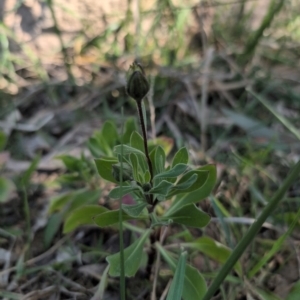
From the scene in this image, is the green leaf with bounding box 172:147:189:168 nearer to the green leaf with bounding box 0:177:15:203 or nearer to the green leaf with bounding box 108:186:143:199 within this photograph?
the green leaf with bounding box 108:186:143:199

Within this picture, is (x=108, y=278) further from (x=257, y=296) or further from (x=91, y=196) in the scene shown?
(x=257, y=296)

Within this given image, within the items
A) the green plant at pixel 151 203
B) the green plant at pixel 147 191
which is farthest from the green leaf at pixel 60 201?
the green plant at pixel 147 191

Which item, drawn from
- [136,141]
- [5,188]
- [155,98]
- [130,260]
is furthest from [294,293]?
[155,98]

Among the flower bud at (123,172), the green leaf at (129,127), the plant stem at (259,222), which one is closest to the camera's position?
the plant stem at (259,222)

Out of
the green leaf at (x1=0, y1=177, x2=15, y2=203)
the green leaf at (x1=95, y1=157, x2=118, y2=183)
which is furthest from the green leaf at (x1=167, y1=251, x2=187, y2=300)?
the green leaf at (x1=0, y1=177, x2=15, y2=203)

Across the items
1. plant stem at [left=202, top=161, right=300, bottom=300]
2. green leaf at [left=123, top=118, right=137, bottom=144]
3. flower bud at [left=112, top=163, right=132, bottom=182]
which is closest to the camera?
plant stem at [left=202, top=161, right=300, bottom=300]

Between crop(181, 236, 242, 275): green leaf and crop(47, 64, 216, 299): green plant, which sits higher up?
crop(47, 64, 216, 299): green plant

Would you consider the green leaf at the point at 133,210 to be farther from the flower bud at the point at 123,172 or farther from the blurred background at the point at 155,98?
the blurred background at the point at 155,98
